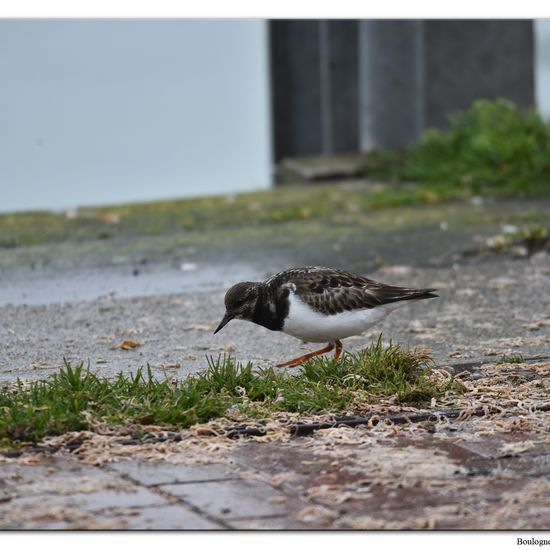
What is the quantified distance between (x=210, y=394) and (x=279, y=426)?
1.49 ft

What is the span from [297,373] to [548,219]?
16.4 feet

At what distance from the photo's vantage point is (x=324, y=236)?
419 inches

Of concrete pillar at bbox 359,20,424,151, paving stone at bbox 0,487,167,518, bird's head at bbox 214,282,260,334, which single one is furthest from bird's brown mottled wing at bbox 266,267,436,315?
concrete pillar at bbox 359,20,424,151

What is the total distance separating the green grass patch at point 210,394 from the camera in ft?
17.7

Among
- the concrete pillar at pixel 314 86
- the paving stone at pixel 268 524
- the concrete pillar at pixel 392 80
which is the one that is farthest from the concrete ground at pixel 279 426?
the concrete pillar at pixel 314 86

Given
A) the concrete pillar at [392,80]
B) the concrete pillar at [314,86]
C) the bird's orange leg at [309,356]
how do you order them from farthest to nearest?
1. the concrete pillar at [314,86]
2. the concrete pillar at [392,80]
3. the bird's orange leg at [309,356]

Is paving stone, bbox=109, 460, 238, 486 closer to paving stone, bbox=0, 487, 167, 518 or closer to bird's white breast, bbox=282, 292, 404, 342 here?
paving stone, bbox=0, 487, 167, 518

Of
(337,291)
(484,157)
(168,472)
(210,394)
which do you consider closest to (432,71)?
(484,157)

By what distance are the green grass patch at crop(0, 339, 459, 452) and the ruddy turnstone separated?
0.35m

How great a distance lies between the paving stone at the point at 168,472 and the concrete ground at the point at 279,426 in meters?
0.01

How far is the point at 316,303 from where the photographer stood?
21.3 feet

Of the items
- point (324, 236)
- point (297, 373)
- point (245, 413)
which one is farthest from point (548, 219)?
point (245, 413)

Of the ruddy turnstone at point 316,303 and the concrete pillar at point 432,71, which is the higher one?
the concrete pillar at point 432,71

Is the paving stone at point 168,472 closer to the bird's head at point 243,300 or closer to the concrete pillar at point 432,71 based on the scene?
the bird's head at point 243,300
